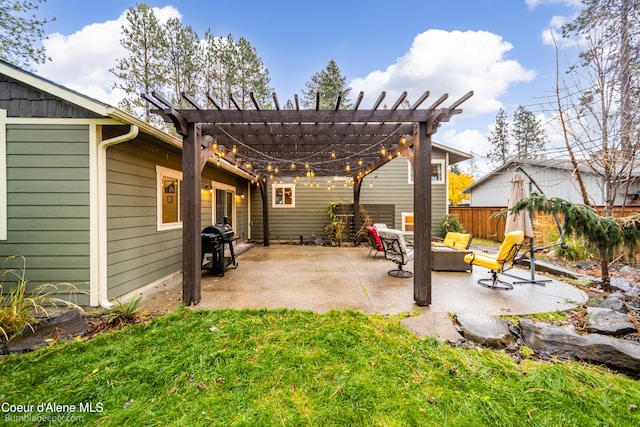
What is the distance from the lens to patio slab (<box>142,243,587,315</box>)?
335cm

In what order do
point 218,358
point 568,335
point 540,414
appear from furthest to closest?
point 568,335, point 218,358, point 540,414

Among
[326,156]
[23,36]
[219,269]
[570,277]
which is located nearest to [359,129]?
[326,156]

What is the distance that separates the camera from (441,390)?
1.83 m

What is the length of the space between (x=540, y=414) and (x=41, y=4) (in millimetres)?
12410

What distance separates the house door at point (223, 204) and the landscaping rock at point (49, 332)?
14.4ft

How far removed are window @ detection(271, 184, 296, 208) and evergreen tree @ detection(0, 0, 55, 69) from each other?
26.8 feet

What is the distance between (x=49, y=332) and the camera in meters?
2.56

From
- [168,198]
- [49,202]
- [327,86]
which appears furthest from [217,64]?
[49,202]

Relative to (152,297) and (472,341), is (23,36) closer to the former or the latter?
(152,297)

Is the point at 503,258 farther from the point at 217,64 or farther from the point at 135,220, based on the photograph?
the point at 217,64

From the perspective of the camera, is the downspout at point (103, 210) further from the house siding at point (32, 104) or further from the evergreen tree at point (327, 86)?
the evergreen tree at point (327, 86)

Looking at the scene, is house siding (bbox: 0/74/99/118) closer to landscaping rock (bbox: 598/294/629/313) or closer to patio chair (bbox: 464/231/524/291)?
patio chair (bbox: 464/231/524/291)

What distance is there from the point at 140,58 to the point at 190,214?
10805 mm

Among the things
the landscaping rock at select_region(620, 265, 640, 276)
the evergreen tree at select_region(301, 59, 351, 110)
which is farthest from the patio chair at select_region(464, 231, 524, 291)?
the evergreen tree at select_region(301, 59, 351, 110)
